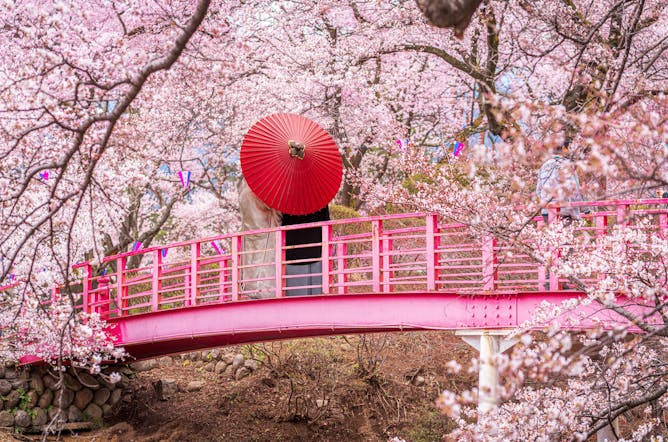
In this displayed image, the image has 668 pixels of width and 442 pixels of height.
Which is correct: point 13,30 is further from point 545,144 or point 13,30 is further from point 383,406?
point 545,144

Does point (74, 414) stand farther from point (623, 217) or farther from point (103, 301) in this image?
point (623, 217)

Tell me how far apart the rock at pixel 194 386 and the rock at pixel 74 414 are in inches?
78.6

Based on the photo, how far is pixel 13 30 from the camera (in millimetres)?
12250

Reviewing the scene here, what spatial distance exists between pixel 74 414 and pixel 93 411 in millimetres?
348

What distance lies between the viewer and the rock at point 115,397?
14.6 meters

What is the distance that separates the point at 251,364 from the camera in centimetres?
1570

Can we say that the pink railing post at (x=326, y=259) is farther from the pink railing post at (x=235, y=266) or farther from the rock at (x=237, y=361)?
the rock at (x=237, y=361)

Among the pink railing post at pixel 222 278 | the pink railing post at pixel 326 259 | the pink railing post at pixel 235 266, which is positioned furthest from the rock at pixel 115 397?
the pink railing post at pixel 326 259

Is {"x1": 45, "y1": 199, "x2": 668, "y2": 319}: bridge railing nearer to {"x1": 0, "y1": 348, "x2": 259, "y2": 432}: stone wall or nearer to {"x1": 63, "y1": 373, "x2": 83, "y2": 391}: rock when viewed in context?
{"x1": 63, "y1": 373, "x2": 83, "y2": 391}: rock

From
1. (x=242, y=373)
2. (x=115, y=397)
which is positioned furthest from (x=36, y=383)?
(x=242, y=373)

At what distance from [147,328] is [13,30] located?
180 inches

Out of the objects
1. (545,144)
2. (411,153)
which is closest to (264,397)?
(411,153)

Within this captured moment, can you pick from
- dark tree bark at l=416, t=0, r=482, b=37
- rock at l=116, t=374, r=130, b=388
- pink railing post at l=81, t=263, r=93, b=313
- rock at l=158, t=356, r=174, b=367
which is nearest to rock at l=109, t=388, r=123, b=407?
rock at l=116, t=374, r=130, b=388

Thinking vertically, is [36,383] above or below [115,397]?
above
